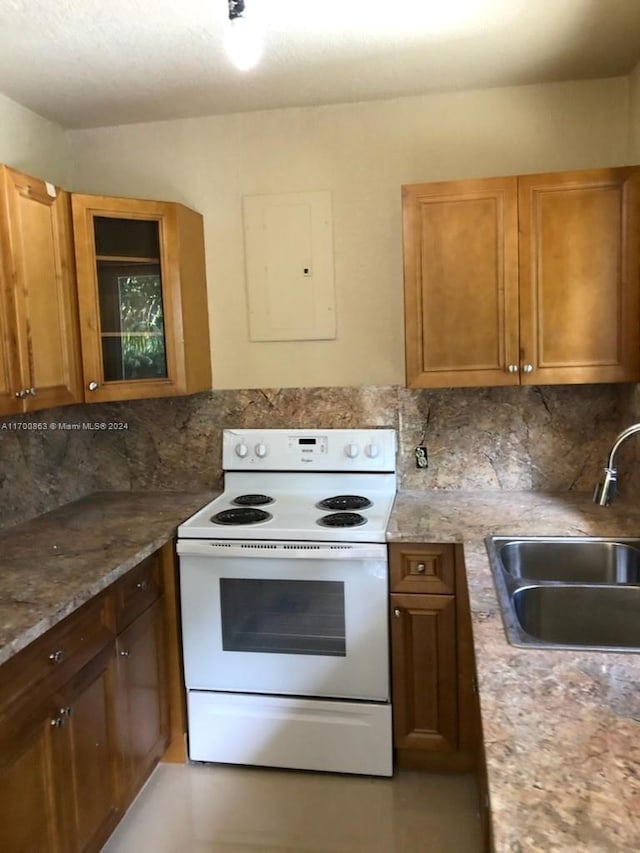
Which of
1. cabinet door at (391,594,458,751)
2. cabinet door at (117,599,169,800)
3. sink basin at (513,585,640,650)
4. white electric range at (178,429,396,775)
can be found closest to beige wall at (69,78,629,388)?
white electric range at (178,429,396,775)

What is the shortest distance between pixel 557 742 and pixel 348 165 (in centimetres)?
229

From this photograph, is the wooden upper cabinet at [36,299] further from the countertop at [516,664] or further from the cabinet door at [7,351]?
the countertop at [516,664]

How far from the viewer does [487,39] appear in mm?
2148

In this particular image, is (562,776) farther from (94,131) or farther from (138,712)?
(94,131)

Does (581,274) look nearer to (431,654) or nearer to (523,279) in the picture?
(523,279)

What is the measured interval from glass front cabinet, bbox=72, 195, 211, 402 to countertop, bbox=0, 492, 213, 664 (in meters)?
0.46

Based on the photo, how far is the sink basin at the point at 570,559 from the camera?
2031mm

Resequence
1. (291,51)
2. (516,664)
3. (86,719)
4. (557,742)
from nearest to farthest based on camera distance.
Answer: (557,742), (516,664), (86,719), (291,51)

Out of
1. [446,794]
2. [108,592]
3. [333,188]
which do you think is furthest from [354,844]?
[333,188]

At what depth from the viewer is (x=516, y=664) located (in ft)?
4.22

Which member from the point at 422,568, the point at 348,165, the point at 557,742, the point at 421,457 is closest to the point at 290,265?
the point at 348,165

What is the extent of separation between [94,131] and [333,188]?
1055 mm

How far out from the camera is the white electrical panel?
277cm

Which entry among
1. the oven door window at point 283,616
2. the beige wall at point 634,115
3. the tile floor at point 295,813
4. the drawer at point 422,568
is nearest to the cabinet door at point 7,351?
the oven door window at point 283,616
